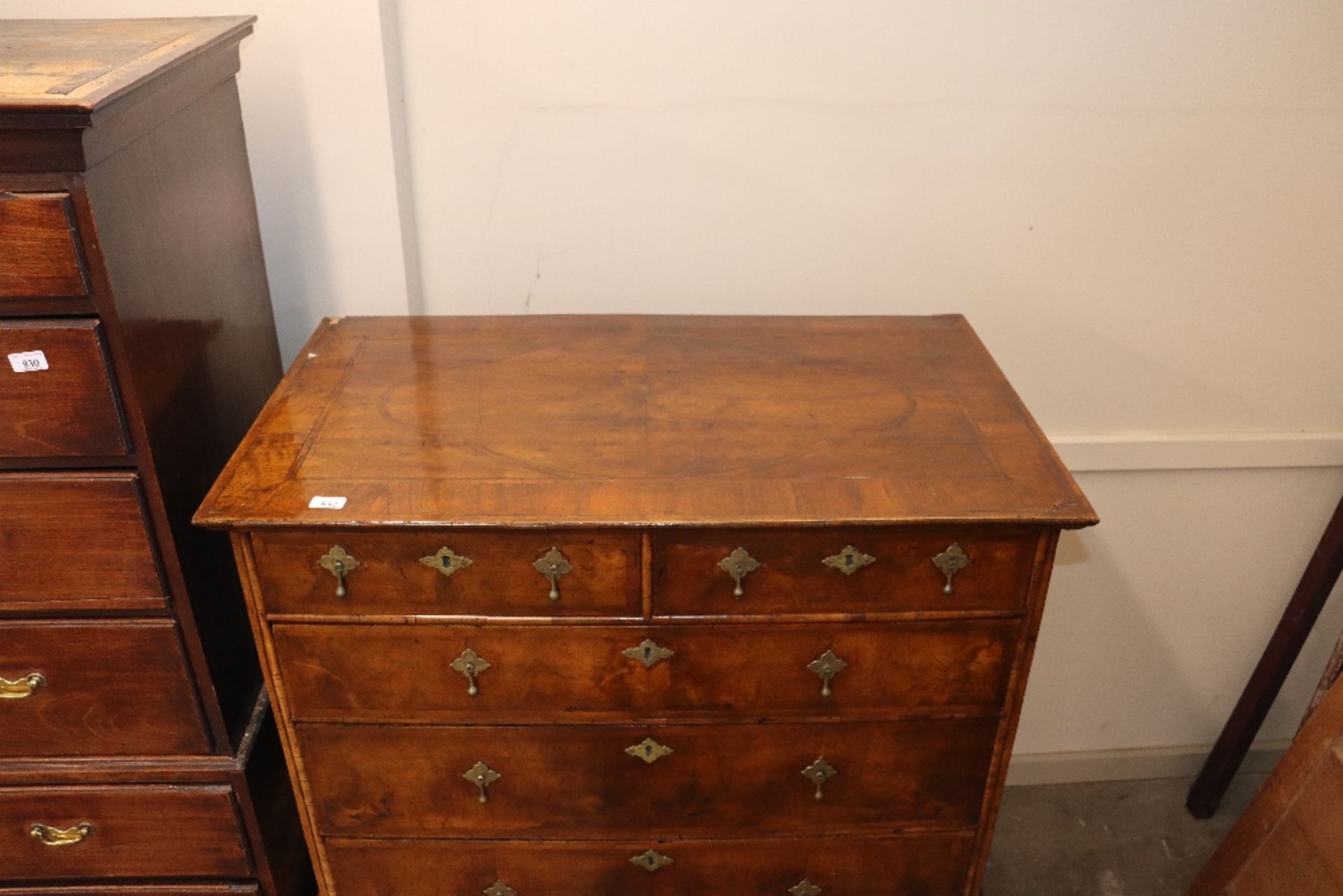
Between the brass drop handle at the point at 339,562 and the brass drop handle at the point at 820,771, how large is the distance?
0.75 metres

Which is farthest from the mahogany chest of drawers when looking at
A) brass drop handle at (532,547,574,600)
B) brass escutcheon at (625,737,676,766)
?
brass escutcheon at (625,737,676,766)

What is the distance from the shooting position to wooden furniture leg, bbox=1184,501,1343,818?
7.00 ft

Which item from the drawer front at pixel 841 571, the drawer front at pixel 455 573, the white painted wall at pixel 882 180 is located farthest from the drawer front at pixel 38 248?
the drawer front at pixel 841 571

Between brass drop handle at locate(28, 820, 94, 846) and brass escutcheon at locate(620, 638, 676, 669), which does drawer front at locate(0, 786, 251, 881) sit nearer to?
brass drop handle at locate(28, 820, 94, 846)

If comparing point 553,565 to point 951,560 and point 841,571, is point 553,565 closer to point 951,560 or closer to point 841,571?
point 841,571

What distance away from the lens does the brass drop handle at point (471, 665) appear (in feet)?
4.85

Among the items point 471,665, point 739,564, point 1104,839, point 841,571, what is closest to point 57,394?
point 471,665

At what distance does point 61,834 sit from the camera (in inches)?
65.4

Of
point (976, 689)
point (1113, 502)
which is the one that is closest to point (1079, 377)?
point (1113, 502)

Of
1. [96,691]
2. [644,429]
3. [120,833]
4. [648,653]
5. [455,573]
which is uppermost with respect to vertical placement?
[644,429]

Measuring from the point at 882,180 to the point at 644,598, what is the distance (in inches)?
37.1

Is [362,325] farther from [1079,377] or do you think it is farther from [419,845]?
[1079,377]

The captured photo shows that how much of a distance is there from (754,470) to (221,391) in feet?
2.78

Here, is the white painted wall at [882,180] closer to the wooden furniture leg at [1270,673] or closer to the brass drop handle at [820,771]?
the wooden furniture leg at [1270,673]
